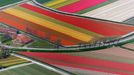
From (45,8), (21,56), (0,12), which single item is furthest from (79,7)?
(21,56)

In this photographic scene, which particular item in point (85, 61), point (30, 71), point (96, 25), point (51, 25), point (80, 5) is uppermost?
point (80, 5)

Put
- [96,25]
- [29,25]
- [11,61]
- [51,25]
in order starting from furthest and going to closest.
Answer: [29,25] < [51,25] < [96,25] < [11,61]

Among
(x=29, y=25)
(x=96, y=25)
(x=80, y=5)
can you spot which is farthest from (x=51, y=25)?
(x=80, y=5)

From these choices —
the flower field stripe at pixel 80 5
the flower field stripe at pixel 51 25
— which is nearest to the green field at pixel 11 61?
the flower field stripe at pixel 51 25

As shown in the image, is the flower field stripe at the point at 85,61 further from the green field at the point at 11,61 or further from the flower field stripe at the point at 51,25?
the flower field stripe at the point at 51,25

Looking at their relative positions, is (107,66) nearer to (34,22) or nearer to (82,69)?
(82,69)

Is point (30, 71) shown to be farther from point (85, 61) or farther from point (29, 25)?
point (29, 25)

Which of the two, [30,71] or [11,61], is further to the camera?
[11,61]
